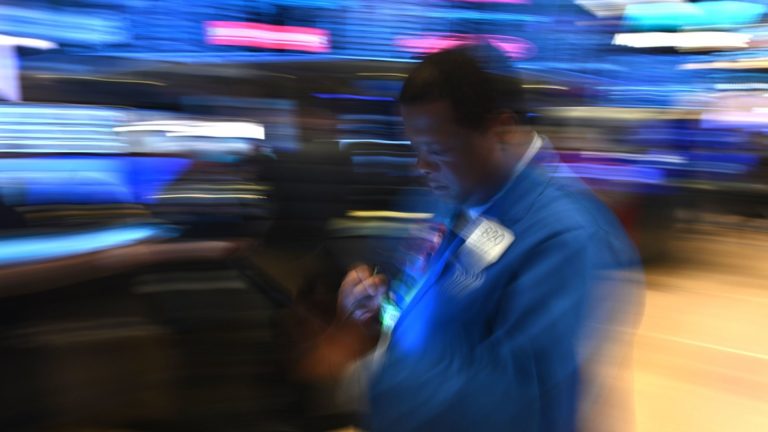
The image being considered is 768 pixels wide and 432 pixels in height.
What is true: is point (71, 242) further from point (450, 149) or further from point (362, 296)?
point (450, 149)

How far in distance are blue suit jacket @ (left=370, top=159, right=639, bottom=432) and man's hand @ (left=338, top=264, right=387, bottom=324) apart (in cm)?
27

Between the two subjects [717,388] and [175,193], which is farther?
[717,388]

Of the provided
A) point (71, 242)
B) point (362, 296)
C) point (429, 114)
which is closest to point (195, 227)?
point (71, 242)

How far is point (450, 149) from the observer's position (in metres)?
1.15

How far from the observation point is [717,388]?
3.55m

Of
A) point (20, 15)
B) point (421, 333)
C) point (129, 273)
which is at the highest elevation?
point (20, 15)

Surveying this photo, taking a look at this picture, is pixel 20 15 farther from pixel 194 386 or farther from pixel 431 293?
pixel 431 293

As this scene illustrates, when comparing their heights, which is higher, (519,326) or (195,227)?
(519,326)

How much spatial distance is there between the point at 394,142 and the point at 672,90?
5.70 meters

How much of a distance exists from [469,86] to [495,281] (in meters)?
0.36

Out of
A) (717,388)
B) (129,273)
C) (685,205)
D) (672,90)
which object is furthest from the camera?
(672,90)

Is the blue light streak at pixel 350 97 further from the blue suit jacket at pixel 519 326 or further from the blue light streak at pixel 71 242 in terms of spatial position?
→ the blue suit jacket at pixel 519 326

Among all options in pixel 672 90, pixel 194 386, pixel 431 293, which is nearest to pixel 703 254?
pixel 672 90

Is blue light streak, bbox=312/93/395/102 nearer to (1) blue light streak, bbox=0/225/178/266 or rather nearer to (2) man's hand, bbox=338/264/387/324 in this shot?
(1) blue light streak, bbox=0/225/178/266
